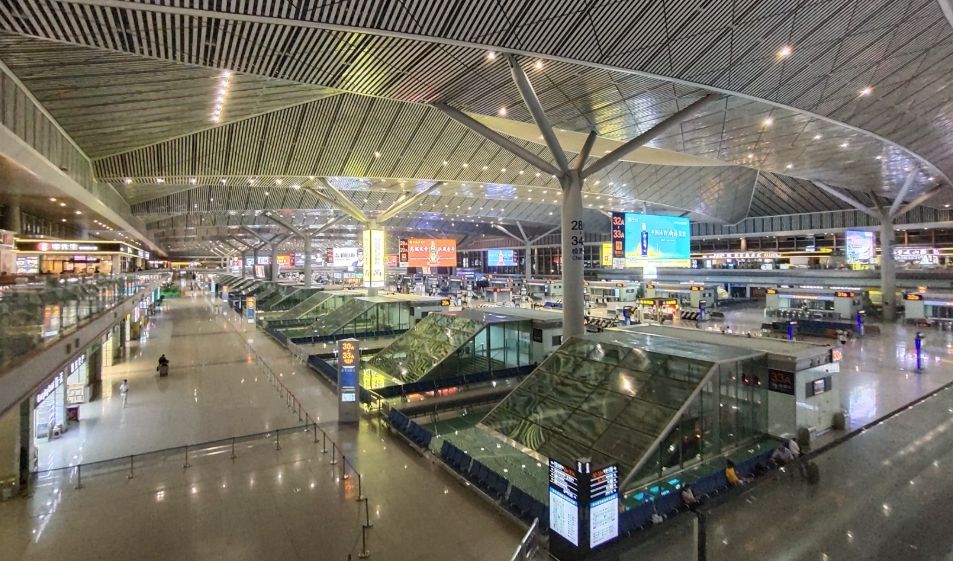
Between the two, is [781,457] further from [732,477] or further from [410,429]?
[410,429]

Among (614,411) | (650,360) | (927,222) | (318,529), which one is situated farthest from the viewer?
(927,222)

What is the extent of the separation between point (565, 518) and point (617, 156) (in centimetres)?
1279

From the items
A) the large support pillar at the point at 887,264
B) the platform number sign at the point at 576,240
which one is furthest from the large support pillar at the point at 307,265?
the large support pillar at the point at 887,264

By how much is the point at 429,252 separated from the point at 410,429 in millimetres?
28817

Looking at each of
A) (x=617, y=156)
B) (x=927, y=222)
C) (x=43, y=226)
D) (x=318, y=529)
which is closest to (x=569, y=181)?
(x=617, y=156)

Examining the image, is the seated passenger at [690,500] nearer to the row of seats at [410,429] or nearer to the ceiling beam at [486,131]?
the row of seats at [410,429]

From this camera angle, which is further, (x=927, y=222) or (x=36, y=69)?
(x=927, y=222)

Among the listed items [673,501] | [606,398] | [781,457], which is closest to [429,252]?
[606,398]

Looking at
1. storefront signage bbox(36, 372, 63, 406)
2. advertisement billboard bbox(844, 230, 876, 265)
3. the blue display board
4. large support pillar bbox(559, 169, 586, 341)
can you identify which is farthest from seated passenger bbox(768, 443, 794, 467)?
advertisement billboard bbox(844, 230, 876, 265)

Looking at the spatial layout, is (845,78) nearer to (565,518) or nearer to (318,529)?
(565,518)

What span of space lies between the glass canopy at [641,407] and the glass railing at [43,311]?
779cm

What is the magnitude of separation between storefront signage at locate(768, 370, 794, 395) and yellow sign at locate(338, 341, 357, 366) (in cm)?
947

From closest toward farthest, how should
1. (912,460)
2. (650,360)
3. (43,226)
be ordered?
1. (912,460)
2. (650,360)
3. (43,226)

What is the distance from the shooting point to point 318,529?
662 centimetres
